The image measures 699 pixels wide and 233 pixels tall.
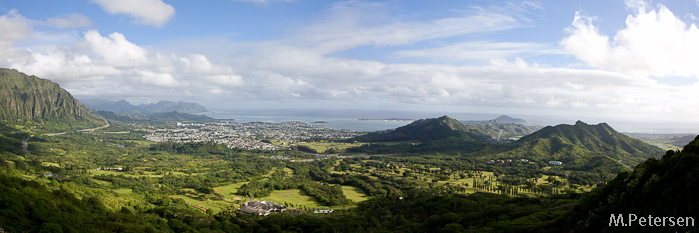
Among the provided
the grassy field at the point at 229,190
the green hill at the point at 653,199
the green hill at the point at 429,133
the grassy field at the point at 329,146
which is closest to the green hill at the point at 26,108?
the grassy field at the point at 329,146

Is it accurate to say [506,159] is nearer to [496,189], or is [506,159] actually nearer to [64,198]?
[496,189]

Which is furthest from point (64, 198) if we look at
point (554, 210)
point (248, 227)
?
point (554, 210)

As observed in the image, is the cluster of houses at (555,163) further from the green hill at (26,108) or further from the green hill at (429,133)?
the green hill at (26,108)

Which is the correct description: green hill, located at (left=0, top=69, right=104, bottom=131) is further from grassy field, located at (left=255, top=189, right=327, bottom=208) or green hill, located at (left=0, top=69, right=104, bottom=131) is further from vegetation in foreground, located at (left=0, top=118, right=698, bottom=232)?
grassy field, located at (left=255, top=189, right=327, bottom=208)

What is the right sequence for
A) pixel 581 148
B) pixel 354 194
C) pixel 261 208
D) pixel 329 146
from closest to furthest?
pixel 261 208, pixel 354 194, pixel 581 148, pixel 329 146

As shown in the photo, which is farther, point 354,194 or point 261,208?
point 354,194

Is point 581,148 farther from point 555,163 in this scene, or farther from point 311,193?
point 311,193

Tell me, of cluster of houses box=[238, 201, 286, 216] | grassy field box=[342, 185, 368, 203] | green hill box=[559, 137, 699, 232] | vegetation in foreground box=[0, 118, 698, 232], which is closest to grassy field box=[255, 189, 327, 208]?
vegetation in foreground box=[0, 118, 698, 232]

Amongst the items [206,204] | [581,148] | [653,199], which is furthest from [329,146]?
[653,199]
